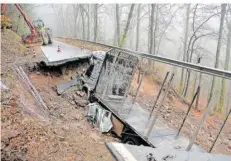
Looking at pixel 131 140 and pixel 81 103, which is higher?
pixel 81 103

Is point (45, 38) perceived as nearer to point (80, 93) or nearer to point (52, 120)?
point (80, 93)

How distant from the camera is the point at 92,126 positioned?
742 centimetres

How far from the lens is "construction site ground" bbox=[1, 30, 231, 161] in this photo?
4051 millimetres

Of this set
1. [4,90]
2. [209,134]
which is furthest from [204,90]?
[4,90]

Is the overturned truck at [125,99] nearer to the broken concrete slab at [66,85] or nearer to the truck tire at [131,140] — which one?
the truck tire at [131,140]

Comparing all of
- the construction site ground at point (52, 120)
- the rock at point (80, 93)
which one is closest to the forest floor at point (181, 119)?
the construction site ground at point (52, 120)

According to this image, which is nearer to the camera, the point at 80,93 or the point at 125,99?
the point at 125,99

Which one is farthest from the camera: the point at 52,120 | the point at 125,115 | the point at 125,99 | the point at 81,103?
the point at 81,103

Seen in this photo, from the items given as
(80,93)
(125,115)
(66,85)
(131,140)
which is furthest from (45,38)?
(131,140)

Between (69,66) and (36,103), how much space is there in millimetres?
4170

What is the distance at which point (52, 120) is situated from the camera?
6281 millimetres

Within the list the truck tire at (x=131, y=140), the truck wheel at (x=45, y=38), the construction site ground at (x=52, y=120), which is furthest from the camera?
the truck wheel at (x=45, y=38)

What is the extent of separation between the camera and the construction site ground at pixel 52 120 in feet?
13.3

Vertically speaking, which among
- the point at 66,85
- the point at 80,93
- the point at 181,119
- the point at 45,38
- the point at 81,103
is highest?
the point at 45,38
